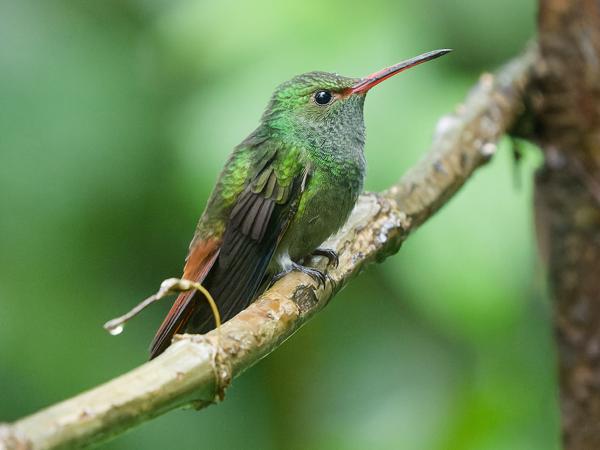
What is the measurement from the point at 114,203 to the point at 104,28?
34.1 inches

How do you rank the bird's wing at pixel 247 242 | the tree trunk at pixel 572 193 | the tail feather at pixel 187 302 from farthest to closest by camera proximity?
the tree trunk at pixel 572 193
the bird's wing at pixel 247 242
the tail feather at pixel 187 302

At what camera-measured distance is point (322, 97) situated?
2910 mm

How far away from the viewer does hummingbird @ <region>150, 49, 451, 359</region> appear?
8.00 feet

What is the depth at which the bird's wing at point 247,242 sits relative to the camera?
2393 millimetres

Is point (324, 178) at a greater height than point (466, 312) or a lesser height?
greater

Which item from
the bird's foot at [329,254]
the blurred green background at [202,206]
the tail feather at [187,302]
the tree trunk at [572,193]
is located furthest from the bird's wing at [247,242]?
the tree trunk at [572,193]

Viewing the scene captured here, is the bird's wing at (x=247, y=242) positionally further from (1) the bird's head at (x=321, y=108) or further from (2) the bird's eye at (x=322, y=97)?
(2) the bird's eye at (x=322, y=97)

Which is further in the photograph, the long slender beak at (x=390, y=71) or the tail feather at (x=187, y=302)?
the long slender beak at (x=390, y=71)

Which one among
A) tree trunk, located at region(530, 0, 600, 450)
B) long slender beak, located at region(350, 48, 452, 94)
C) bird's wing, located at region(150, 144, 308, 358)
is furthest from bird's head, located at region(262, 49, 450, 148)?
tree trunk, located at region(530, 0, 600, 450)

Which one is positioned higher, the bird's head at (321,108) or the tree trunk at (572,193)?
the bird's head at (321,108)

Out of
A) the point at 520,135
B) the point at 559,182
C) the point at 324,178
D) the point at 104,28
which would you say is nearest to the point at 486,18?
the point at 520,135

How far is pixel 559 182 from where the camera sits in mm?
3154

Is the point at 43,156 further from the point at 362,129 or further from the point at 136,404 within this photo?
the point at 136,404

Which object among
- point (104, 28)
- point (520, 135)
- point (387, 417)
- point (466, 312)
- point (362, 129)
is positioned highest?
point (104, 28)
